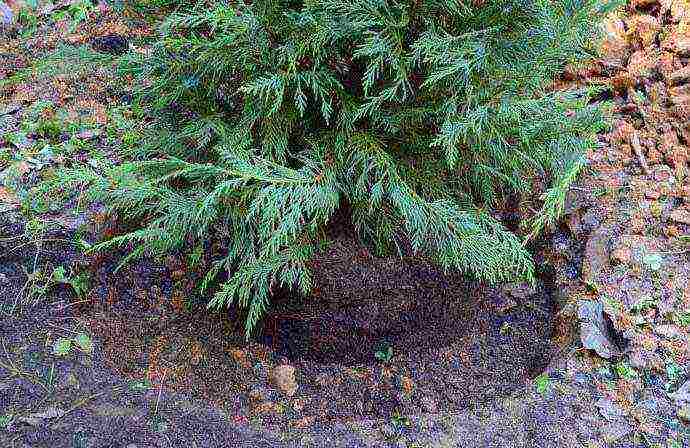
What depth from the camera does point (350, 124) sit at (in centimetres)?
251

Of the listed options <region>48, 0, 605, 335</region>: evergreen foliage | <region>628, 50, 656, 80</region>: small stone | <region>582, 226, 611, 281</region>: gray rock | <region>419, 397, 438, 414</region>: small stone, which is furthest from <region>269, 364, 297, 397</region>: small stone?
<region>628, 50, 656, 80</region>: small stone

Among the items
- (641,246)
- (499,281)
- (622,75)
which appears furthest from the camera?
(622,75)

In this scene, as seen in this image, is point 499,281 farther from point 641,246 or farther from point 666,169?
point 666,169

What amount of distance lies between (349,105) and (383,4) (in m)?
0.39

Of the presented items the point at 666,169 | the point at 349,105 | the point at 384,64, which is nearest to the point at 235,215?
the point at 349,105

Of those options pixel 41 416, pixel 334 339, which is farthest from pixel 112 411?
pixel 334 339

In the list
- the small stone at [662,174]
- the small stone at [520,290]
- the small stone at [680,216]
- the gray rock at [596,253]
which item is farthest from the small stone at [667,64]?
the small stone at [520,290]

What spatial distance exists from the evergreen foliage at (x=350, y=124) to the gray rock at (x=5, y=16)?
2848mm

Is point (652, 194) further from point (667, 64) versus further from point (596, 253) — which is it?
point (667, 64)

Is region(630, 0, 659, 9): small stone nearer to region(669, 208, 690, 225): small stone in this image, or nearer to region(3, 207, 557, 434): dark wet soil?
region(669, 208, 690, 225): small stone

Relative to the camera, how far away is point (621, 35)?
12.9 feet

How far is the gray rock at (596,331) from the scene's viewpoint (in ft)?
8.78

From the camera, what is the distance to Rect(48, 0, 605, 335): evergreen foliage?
234 cm

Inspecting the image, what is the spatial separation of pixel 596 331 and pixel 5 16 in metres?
4.64
